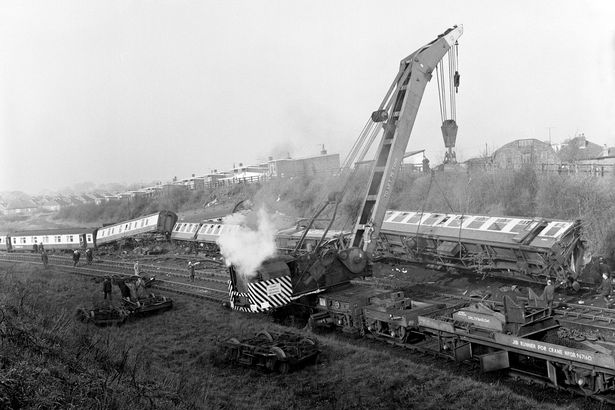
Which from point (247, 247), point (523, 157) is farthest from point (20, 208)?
point (247, 247)

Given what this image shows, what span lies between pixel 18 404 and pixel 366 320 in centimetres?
917

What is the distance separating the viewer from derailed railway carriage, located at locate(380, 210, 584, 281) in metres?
17.1

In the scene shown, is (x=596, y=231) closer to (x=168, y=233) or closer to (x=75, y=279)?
(x=75, y=279)

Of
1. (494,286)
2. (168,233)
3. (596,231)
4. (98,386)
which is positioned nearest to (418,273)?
(494,286)

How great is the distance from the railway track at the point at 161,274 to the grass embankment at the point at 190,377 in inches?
226

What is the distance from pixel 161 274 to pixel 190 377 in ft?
52.7

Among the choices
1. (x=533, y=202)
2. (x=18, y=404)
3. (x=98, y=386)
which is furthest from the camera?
(x=533, y=202)

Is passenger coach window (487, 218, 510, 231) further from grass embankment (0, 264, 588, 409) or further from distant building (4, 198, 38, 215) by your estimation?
distant building (4, 198, 38, 215)

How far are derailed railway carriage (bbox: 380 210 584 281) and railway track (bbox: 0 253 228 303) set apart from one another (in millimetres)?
8463

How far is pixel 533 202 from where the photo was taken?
90.6ft

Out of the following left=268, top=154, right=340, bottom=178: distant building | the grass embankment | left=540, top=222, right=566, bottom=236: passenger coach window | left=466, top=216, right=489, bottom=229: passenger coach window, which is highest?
left=268, top=154, right=340, bottom=178: distant building

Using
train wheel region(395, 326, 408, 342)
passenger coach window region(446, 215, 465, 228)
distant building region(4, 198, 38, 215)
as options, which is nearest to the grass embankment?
train wheel region(395, 326, 408, 342)

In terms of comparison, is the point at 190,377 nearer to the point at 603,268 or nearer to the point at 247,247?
the point at 247,247

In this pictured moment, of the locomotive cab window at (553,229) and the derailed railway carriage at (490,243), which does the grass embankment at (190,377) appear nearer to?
the derailed railway carriage at (490,243)
